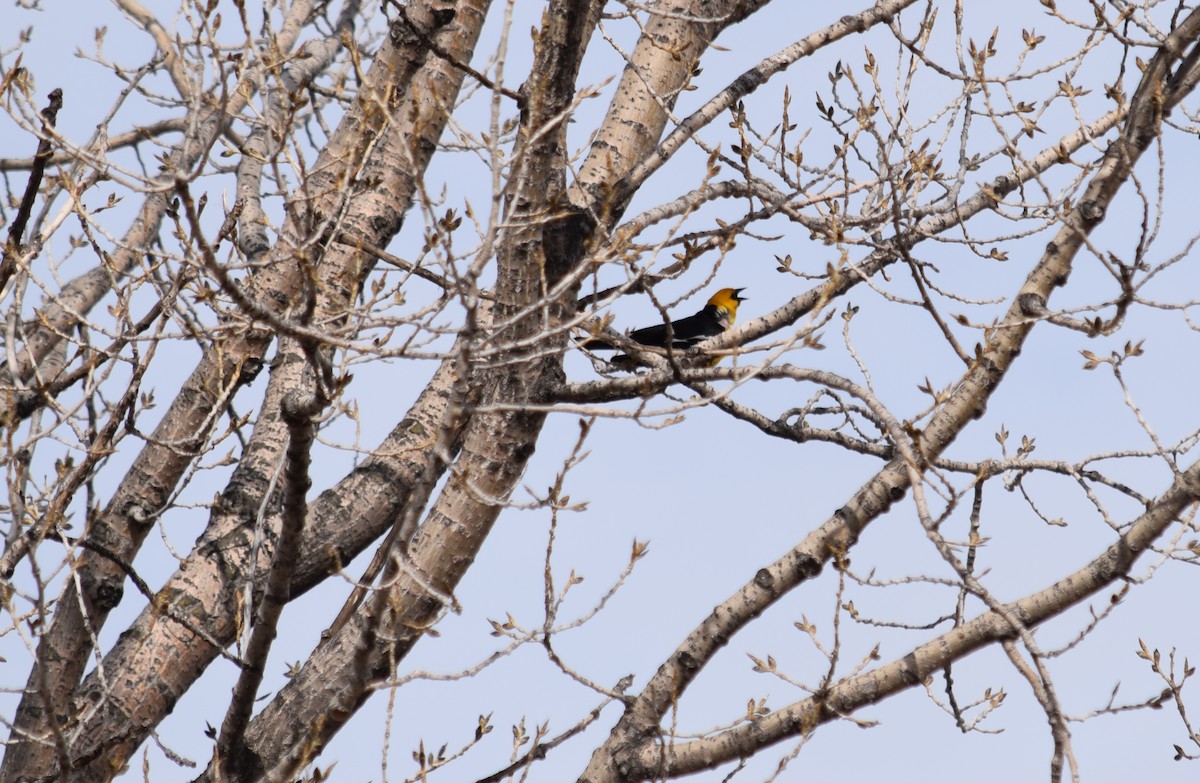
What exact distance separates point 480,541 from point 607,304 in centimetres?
121

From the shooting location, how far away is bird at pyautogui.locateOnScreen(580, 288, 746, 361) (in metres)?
6.47

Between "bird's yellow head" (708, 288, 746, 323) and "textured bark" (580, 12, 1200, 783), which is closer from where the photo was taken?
"textured bark" (580, 12, 1200, 783)

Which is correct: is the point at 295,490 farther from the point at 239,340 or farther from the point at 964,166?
the point at 964,166

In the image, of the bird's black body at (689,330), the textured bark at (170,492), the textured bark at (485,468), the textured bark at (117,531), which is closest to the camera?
the textured bark at (485,468)

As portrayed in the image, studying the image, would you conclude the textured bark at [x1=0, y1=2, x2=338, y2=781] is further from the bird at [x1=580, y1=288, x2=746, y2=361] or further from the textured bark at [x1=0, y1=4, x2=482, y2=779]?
the bird at [x1=580, y1=288, x2=746, y2=361]

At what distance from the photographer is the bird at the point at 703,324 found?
6.47 metres


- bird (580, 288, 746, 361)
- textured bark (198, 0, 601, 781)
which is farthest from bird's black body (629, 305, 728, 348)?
textured bark (198, 0, 601, 781)

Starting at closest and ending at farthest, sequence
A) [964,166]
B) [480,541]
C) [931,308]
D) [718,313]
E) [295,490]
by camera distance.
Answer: [295,490]
[931,308]
[480,541]
[964,166]
[718,313]

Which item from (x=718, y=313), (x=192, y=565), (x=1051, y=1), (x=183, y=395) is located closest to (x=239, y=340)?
(x=183, y=395)

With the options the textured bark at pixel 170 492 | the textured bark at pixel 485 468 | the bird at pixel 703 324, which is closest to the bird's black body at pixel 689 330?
the bird at pixel 703 324

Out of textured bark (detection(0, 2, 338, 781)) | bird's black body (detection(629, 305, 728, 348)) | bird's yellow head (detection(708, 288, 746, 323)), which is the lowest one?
textured bark (detection(0, 2, 338, 781))

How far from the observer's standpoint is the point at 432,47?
9.29 ft

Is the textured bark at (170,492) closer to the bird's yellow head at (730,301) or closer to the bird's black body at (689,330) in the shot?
the bird's black body at (689,330)

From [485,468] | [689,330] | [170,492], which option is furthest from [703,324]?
[485,468]
